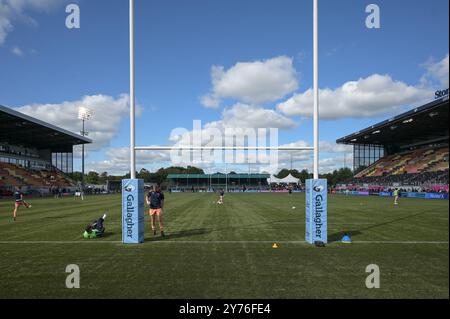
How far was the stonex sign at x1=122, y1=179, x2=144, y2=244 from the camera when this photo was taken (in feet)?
34.7

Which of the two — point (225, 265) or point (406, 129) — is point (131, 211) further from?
point (406, 129)

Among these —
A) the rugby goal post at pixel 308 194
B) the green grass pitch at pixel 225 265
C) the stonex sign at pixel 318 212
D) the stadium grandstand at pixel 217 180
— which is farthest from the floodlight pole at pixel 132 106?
the stadium grandstand at pixel 217 180

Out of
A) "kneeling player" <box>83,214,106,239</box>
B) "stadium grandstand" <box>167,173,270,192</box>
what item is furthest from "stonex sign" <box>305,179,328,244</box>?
"stadium grandstand" <box>167,173,270,192</box>

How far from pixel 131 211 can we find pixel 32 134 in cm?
6148

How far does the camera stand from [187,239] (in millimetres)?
11328

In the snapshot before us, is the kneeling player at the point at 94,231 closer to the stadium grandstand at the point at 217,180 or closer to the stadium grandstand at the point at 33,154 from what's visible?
the stadium grandstand at the point at 33,154

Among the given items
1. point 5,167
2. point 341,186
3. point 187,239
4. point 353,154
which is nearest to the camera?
point 187,239

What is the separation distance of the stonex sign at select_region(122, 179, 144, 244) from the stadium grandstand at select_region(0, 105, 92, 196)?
42.9 m

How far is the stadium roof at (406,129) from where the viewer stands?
39216 millimetres

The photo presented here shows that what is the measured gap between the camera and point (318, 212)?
A: 10.4 m

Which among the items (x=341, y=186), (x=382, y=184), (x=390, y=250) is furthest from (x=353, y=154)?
(x=390, y=250)

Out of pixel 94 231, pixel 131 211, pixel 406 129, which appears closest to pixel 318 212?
pixel 131 211
